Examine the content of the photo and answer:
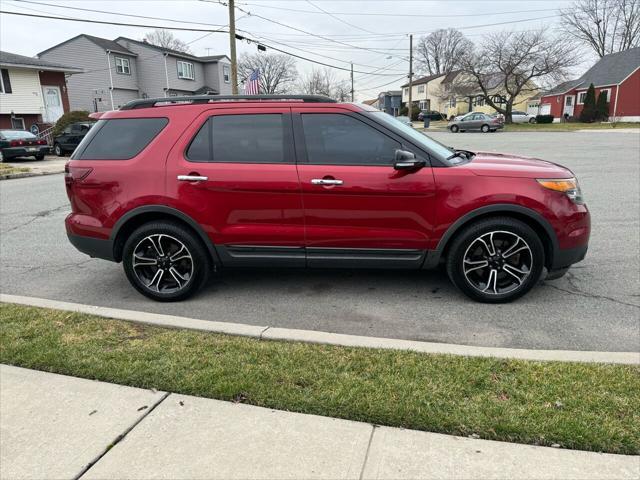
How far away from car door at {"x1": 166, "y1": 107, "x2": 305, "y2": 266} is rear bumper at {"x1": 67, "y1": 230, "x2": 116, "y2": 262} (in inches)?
34.1

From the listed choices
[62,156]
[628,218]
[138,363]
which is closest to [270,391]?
[138,363]

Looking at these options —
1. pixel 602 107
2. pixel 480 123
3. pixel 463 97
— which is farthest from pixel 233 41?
pixel 463 97

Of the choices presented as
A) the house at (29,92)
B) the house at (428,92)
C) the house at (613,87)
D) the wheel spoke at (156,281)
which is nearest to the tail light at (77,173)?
the wheel spoke at (156,281)

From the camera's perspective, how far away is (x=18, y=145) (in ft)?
69.8

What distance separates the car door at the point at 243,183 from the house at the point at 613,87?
5223cm

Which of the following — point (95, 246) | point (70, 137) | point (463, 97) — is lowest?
point (95, 246)

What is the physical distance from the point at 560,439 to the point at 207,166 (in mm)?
3439

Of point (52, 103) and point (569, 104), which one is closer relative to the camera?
point (52, 103)

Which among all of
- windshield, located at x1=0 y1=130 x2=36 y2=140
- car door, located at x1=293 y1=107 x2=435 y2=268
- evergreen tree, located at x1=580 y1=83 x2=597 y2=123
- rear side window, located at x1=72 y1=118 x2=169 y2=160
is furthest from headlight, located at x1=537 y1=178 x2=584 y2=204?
evergreen tree, located at x1=580 y1=83 x2=597 y2=123

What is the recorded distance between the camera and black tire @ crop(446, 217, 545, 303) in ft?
14.0

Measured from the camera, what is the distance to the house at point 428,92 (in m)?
80.3

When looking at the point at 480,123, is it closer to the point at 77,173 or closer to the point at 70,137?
the point at 70,137

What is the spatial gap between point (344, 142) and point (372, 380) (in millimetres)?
2207

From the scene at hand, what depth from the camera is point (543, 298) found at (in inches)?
182
